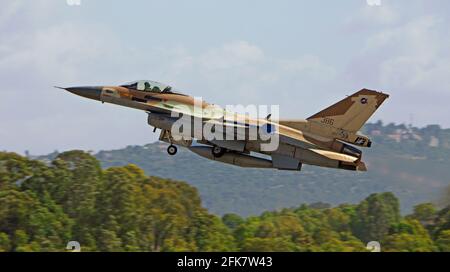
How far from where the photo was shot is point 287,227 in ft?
240

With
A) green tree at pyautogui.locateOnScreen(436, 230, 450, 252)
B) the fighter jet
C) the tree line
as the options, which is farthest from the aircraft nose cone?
green tree at pyautogui.locateOnScreen(436, 230, 450, 252)

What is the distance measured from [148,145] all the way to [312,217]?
11480 centimetres

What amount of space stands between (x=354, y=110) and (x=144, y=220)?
31436mm

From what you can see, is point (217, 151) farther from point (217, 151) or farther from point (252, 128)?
point (252, 128)

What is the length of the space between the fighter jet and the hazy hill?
17711mm

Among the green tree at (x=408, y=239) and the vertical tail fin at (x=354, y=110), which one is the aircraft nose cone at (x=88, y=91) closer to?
the vertical tail fin at (x=354, y=110)

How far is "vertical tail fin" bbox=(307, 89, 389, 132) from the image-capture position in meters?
42.5

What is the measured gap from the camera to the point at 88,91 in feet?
142

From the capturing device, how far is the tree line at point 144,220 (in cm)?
6738

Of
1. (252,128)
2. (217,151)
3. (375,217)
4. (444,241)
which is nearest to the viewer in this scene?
(252,128)

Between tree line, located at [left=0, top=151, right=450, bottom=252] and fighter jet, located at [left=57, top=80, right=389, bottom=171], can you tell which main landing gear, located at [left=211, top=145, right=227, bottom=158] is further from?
tree line, located at [left=0, top=151, right=450, bottom=252]

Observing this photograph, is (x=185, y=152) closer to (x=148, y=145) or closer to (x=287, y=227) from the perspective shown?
(x=148, y=145)

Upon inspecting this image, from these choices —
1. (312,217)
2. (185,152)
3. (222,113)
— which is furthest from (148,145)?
(222,113)

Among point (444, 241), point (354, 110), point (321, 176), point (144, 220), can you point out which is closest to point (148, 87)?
point (354, 110)
